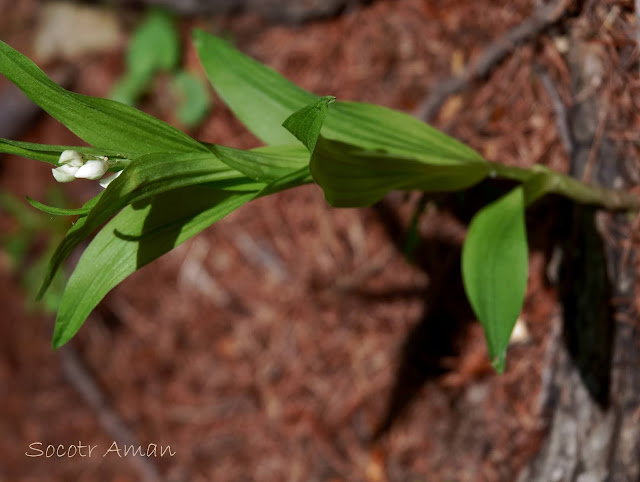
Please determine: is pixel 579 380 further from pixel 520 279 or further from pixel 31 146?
pixel 31 146

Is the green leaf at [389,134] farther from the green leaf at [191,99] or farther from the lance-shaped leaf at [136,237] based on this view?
the green leaf at [191,99]

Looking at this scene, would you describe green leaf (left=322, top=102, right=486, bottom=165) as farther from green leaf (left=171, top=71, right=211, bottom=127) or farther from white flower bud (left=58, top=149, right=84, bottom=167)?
green leaf (left=171, top=71, right=211, bottom=127)

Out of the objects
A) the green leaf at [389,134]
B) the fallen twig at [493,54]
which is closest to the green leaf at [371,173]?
the green leaf at [389,134]

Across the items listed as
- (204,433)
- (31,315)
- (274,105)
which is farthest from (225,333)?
(274,105)

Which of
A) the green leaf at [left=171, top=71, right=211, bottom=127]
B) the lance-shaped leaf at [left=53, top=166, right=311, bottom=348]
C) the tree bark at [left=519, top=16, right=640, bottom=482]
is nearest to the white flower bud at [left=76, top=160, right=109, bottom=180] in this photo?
the lance-shaped leaf at [left=53, top=166, right=311, bottom=348]

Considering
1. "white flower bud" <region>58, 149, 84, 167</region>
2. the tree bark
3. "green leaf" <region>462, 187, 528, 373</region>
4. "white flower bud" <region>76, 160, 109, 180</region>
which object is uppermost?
"white flower bud" <region>58, 149, 84, 167</region>

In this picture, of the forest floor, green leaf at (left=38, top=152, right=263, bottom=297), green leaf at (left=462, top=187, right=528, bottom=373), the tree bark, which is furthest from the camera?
the forest floor
